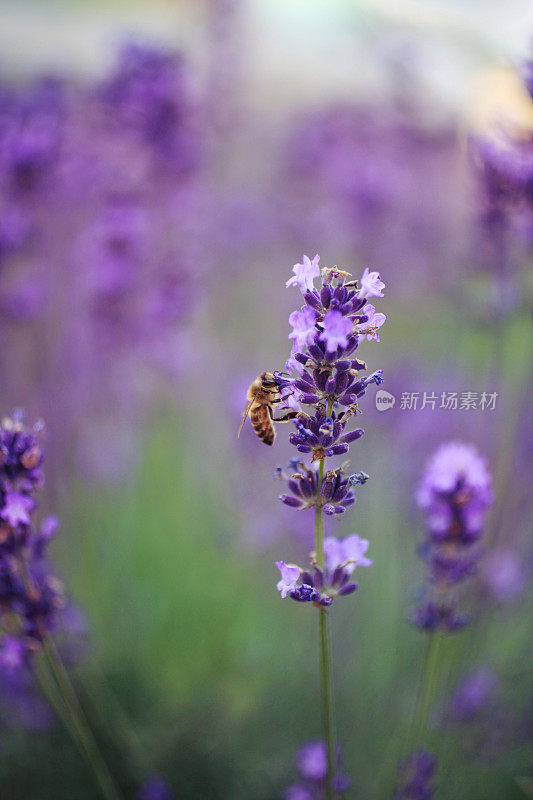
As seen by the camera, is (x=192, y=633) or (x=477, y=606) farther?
(x=192, y=633)

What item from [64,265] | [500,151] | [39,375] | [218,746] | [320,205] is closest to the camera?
[500,151]

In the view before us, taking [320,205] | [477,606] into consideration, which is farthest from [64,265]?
[477,606]

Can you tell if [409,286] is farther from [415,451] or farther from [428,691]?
[428,691]

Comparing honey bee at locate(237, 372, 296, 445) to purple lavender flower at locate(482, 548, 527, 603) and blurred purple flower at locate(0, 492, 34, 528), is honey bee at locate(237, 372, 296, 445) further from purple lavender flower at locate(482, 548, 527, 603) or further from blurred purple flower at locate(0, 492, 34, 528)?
purple lavender flower at locate(482, 548, 527, 603)

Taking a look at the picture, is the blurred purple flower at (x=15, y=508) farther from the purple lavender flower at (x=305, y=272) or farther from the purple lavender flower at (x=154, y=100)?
the purple lavender flower at (x=154, y=100)

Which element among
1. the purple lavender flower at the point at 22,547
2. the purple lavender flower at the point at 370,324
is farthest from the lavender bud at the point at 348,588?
the purple lavender flower at the point at 22,547

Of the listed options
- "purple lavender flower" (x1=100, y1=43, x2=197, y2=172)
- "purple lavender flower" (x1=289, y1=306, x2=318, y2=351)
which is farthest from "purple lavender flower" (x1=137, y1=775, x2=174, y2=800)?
"purple lavender flower" (x1=100, y1=43, x2=197, y2=172)
